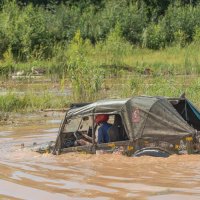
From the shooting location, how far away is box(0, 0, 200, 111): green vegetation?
19.0m

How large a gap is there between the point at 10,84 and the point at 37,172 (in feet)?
55.9

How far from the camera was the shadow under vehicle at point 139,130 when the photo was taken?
9.71 m

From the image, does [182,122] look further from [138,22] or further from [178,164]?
[138,22]

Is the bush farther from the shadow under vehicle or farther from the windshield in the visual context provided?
the shadow under vehicle

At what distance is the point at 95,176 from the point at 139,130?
4.15 ft

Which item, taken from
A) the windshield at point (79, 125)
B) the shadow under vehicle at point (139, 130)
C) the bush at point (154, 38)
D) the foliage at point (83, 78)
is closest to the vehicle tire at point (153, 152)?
the shadow under vehicle at point (139, 130)

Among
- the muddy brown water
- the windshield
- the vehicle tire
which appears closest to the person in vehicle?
the muddy brown water

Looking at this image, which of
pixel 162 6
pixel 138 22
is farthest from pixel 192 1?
pixel 138 22

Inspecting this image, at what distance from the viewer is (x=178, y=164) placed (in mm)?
9406

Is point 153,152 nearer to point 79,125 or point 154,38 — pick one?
point 79,125

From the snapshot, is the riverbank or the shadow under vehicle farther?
the riverbank

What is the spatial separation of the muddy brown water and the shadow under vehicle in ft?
0.46

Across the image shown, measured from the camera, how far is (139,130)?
9977 mm

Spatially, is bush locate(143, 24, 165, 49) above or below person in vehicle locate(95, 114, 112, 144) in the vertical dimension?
below
